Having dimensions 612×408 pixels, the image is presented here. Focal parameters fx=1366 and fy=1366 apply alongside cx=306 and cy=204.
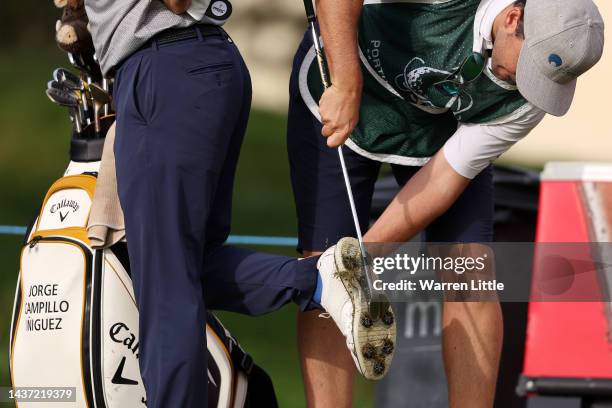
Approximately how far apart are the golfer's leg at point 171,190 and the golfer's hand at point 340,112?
262mm

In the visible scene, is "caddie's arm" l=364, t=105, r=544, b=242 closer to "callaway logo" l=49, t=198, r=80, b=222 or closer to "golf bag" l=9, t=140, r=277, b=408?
"golf bag" l=9, t=140, r=277, b=408

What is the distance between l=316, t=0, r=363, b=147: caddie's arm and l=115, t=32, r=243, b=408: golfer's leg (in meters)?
0.27

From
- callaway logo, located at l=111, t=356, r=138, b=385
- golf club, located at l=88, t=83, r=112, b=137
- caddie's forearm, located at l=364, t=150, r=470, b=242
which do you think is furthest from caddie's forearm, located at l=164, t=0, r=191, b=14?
callaway logo, located at l=111, t=356, r=138, b=385

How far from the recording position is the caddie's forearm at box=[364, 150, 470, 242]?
150 inches

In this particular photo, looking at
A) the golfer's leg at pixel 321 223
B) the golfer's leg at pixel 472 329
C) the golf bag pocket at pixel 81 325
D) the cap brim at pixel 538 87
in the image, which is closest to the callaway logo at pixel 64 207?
the golf bag pocket at pixel 81 325

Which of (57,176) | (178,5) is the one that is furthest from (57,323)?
(57,176)

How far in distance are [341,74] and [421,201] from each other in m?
0.46

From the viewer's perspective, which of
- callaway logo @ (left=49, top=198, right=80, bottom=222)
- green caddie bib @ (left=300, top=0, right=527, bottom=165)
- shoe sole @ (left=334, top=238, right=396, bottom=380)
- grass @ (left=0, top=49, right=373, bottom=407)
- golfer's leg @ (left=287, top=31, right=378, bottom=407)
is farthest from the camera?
grass @ (left=0, top=49, right=373, bottom=407)

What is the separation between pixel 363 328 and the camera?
349cm

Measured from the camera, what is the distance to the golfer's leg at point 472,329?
3963mm

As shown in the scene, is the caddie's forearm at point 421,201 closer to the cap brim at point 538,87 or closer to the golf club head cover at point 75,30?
the cap brim at point 538,87

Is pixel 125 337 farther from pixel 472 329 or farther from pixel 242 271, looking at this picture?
pixel 472 329

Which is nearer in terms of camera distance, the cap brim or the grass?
the cap brim

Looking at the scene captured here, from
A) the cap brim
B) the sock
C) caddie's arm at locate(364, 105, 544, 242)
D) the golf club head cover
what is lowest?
the sock
